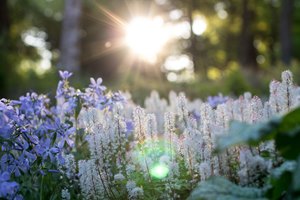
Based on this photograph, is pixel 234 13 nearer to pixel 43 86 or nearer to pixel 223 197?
pixel 43 86

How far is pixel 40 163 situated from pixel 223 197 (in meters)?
1.48

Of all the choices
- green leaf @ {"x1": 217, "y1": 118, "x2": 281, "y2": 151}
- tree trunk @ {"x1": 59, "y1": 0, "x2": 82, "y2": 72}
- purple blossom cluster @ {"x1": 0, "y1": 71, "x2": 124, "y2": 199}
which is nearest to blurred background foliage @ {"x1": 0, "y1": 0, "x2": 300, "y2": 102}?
tree trunk @ {"x1": 59, "y1": 0, "x2": 82, "y2": 72}

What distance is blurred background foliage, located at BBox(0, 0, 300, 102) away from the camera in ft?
52.2

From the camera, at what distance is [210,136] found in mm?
2740

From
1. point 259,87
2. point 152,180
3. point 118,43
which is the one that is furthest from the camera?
point 118,43

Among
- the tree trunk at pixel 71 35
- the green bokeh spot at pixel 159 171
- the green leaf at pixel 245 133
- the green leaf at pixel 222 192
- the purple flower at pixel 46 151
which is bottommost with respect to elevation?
the green leaf at pixel 222 192

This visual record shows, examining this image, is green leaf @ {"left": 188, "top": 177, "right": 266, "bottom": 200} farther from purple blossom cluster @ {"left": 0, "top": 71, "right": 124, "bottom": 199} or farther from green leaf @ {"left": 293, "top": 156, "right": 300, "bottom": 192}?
purple blossom cluster @ {"left": 0, "top": 71, "right": 124, "bottom": 199}

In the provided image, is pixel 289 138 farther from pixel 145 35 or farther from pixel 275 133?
pixel 145 35

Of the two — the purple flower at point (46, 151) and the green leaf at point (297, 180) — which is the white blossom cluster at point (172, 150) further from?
the green leaf at point (297, 180)

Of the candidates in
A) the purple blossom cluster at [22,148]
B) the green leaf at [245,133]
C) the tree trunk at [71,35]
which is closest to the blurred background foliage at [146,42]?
the tree trunk at [71,35]

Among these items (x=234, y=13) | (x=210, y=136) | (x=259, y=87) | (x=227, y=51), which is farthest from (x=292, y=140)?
(x=227, y=51)

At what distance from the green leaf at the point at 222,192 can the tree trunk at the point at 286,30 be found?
822 inches

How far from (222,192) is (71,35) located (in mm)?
13529

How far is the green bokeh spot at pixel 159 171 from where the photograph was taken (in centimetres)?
290
